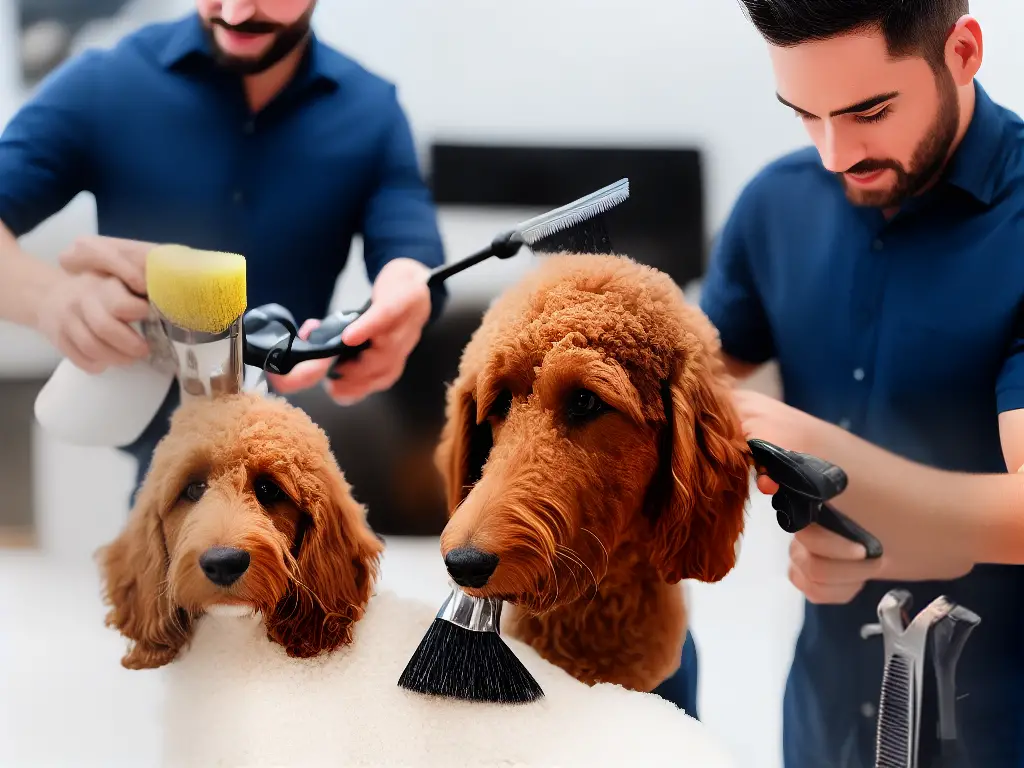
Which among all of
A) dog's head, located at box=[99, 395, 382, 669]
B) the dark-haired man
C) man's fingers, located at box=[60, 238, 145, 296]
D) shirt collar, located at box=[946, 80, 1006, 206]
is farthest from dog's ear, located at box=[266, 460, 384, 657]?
shirt collar, located at box=[946, 80, 1006, 206]

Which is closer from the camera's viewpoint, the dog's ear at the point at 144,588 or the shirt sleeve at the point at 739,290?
the dog's ear at the point at 144,588

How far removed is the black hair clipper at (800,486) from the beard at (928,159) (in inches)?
8.6

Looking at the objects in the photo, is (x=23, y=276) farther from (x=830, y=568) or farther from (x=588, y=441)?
(x=830, y=568)

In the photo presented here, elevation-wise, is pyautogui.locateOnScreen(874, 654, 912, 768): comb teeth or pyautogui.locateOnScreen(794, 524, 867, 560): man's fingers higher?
pyautogui.locateOnScreen(794, 524, 867, 560): man's fingers

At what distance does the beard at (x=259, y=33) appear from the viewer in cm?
72

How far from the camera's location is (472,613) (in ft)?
2.19

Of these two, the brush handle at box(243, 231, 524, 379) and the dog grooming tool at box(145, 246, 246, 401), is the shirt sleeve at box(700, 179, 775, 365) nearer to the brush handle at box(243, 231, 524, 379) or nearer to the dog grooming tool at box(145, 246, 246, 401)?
the brush handle at box(243, 231, 524, 379)

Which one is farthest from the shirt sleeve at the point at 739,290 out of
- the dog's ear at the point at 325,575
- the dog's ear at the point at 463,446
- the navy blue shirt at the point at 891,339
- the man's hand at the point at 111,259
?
the man's hand at the point at 111,259

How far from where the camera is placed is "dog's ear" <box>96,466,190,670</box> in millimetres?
671

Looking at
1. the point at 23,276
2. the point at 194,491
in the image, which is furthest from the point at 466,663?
the point at 23,276

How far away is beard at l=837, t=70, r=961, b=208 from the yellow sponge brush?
469 mm

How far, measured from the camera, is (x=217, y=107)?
73cm

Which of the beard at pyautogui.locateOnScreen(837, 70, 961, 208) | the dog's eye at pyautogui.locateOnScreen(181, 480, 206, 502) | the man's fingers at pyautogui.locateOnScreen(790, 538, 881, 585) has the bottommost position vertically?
the man's fingers at pyautogui.locateOnScreen(790, 538, 881, 585)

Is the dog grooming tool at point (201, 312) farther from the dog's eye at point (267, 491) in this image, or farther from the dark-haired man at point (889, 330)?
the dark-haired man at point (889, 330)
